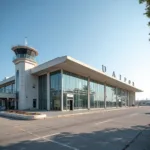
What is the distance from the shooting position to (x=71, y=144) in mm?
8016

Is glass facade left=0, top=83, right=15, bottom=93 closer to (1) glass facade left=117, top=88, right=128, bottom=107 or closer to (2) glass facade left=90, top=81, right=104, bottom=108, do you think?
(2) glass facade left=90, top=81, right=104, bottom=108

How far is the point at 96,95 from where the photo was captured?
145ft

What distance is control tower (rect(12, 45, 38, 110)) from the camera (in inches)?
1347

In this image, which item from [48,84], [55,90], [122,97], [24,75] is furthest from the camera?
[122,97]

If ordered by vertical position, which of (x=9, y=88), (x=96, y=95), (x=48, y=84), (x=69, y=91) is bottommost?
(x=96, y=95)

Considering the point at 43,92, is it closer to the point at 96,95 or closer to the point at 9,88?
the point at 96,95

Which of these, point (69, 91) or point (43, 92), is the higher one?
point (69, 91)

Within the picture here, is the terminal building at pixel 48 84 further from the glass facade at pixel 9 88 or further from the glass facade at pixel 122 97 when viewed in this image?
the glass facade at pixel 122 97

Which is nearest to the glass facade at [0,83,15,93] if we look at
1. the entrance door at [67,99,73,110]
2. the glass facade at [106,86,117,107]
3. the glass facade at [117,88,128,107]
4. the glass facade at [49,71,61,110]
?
the glass facade at [49,71,61,110]

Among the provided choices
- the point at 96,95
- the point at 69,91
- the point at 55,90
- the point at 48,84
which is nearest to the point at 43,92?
the point at 48,84

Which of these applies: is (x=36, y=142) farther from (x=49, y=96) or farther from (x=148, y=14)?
(x=49, y=96)

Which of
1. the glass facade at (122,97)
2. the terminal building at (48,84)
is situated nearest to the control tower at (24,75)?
the terminal building at (48,84)

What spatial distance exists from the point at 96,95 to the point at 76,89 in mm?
9703

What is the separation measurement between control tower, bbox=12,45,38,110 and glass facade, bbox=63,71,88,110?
7.36 meters
